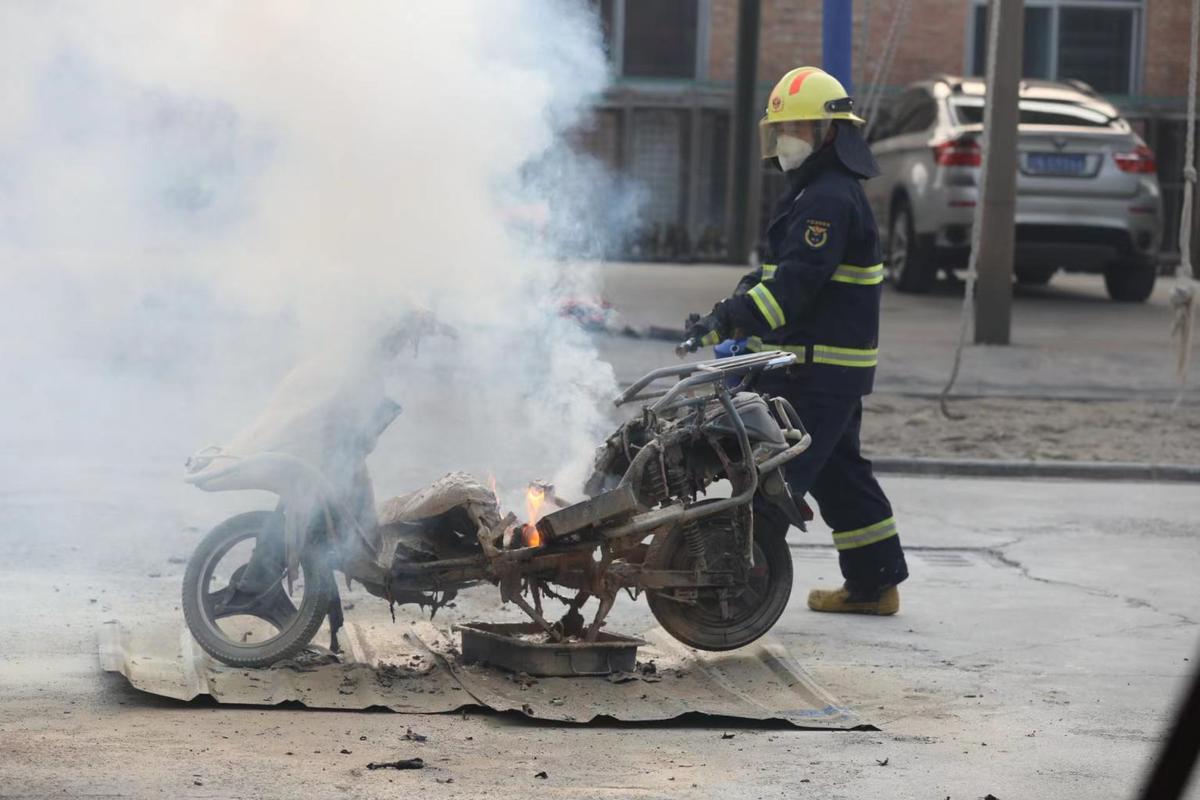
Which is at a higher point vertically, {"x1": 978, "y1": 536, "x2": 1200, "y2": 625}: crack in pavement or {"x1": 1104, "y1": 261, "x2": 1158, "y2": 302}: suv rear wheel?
{"x1": 1104, "y1": 261, "x2": 1158, "y2": 302}: suv rear wheel

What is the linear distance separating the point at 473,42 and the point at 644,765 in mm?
2898

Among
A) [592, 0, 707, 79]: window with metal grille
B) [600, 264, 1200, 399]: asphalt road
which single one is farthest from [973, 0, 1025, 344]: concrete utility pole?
[592, 0, 707, 79]: window with metal grille

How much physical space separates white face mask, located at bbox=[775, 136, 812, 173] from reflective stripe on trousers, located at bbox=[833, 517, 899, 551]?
1.38 meters

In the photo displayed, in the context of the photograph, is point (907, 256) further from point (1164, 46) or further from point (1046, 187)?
point (1164, 46)

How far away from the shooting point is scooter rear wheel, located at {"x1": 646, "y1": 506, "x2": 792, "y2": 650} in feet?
19.7

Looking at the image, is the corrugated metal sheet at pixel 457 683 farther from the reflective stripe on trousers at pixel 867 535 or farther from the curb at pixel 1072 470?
the curb at pixel 1072 470

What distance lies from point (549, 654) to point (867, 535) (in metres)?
1.64

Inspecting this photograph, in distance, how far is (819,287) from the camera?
6508 mm

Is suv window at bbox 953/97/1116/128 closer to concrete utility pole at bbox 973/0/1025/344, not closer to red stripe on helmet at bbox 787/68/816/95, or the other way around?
concrete utility pole at bbox 973/0/1025/344

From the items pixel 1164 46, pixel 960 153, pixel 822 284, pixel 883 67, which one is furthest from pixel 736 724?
pixel 1164 46

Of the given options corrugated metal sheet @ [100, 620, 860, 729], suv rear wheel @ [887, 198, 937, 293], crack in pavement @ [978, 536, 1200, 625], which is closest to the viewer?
corrugated metal sheet @ [100, 620, 860, 729]

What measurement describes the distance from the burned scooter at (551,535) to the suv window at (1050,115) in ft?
37.2

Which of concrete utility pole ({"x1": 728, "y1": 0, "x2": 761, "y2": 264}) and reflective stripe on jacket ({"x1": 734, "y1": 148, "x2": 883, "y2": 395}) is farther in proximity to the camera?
concrete utility pole ({"x1": 728, "y1": 0, "x2": 761, "y2": 264})

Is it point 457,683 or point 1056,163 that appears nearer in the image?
point 457,683
